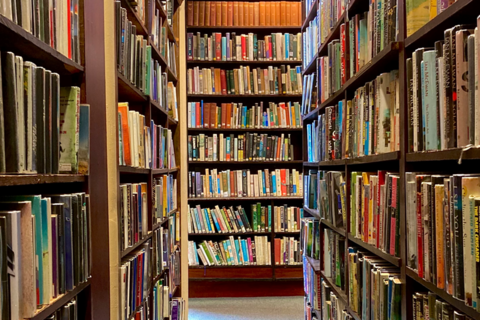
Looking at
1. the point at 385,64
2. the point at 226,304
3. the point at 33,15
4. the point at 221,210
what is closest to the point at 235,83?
the point at 221,210

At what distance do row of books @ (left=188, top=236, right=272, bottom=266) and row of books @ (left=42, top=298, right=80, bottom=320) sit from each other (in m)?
3.09

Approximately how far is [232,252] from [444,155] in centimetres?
345

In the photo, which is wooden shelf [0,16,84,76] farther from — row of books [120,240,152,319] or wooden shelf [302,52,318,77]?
wooden shelf [302,52,318,77]

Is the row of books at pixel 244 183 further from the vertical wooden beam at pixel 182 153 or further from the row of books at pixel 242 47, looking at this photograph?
the row of books at pixel 242 47

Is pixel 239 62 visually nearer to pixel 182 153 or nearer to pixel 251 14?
pixel 251 14

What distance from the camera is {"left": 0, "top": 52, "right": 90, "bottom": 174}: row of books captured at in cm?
92

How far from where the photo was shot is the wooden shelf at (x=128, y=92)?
1749 millimetres

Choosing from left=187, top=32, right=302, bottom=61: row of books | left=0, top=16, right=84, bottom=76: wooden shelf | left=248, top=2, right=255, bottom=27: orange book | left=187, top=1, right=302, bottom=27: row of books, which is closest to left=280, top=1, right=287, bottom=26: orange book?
left=187, top=1, right=302, bottom=27: row of books

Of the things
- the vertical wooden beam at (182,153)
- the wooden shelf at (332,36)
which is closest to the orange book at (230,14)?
the vertical wooden beam at (182,153)

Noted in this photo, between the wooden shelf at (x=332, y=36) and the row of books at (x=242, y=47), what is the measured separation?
1.72m

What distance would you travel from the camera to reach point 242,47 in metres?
4.45

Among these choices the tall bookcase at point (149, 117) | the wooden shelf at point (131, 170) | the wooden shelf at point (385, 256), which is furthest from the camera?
the tall bookcase at point (149, 117)

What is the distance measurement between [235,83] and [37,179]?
353 cm

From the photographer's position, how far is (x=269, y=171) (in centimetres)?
451
